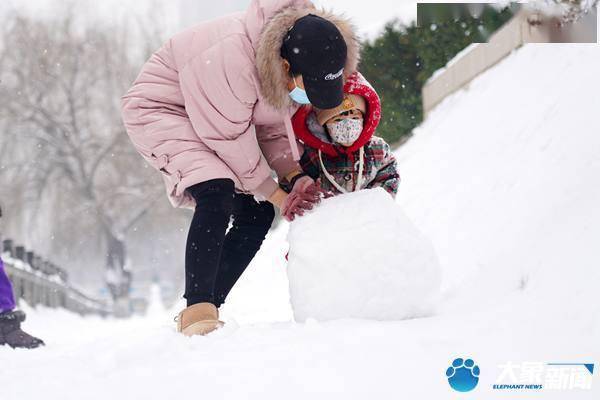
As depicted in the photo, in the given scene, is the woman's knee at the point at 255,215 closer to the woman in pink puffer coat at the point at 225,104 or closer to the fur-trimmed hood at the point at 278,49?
the woman in pink puffer coat at the point at 225,104

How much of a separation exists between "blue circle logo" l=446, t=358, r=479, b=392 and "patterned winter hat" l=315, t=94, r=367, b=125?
1.19 meters

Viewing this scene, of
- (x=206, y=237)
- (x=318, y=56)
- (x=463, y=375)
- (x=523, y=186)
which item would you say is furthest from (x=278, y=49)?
(x=523, y=186)

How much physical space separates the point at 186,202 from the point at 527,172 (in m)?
2.33

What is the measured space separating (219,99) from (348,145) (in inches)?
22.8

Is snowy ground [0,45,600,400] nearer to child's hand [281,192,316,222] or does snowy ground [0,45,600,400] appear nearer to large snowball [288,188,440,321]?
large snowball [288,188,440,321]

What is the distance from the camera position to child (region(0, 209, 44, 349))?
11.2ft

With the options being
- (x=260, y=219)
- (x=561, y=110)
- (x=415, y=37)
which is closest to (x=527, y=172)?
(x=561, y=110)

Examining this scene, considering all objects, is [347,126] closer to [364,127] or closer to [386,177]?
[364,127]

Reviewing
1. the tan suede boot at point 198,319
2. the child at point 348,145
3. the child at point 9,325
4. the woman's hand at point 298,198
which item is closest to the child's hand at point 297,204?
the woman's hand at point 298,198

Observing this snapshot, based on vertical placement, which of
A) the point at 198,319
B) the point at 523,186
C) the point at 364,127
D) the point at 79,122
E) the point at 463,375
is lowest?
the point at 79,122

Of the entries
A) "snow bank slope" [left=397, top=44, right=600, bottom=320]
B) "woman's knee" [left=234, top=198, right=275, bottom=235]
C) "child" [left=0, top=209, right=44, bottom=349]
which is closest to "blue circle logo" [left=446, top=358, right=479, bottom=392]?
"snow bank slope" [left=397, top=44, right=600, bottom=320]

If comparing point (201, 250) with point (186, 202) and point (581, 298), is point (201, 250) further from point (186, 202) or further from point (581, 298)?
point (581, 298)

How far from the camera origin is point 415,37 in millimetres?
11273

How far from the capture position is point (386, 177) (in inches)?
121
